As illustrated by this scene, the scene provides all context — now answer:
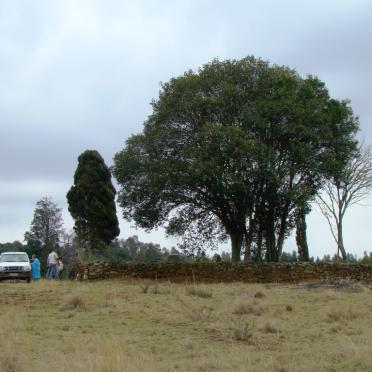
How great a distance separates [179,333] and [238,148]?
17.9 m

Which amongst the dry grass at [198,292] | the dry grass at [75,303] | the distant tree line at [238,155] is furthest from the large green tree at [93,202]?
the dry grass at [75,303]

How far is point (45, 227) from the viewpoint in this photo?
69.1 m

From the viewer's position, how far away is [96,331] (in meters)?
12.8

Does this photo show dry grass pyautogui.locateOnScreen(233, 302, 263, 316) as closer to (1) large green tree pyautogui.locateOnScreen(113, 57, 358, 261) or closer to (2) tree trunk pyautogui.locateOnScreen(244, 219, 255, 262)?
(1) large green tree pyautogui.locateOnScreen(113, 57, 358, 261)

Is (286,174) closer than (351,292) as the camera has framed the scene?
No

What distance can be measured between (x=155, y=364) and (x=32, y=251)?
190 ft

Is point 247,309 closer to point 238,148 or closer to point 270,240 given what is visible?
point 238,148

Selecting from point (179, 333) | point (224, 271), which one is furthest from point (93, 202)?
point (179, 333)

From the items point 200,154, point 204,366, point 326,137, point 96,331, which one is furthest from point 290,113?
point 204,366

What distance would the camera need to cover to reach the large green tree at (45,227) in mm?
67250

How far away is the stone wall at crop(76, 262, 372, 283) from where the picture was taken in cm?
2931

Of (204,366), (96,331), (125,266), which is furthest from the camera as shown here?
(125,266)

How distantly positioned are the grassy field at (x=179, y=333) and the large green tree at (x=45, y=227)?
4787 centimetres

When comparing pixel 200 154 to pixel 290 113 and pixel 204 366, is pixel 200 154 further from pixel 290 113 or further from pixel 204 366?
pixel 204 366
